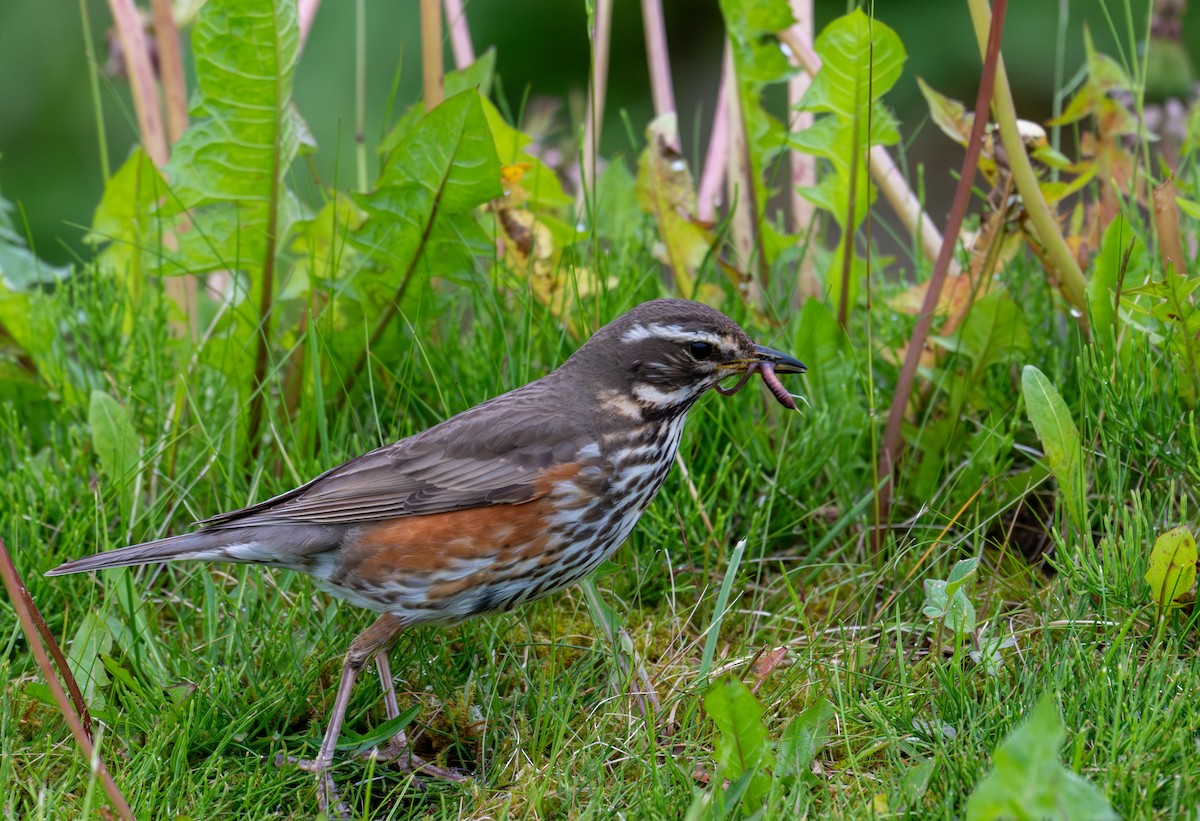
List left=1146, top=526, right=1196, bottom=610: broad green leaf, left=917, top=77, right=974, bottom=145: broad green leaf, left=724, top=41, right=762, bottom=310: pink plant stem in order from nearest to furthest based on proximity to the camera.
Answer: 1. left=1146, top=526, right=1196, bottom=610: broad green leaf
2. left=917, top=77, right=974, bottom=145: broad green leaf
3. left=724, top=41, right=762, bottom=310: pink plant stem

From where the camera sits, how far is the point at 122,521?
4.47 meters

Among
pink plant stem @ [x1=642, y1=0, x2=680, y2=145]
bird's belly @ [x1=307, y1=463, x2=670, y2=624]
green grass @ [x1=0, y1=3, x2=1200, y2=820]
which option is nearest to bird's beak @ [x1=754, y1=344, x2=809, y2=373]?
green grass @ [x1=0, y1=3, x2=1200, y2=820]

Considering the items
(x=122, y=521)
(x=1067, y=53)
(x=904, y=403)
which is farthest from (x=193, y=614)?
(x=1067, y=53)

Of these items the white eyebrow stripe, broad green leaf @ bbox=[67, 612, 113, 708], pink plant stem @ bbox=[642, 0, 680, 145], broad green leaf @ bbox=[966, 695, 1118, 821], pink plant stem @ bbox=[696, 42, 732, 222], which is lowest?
A: broad green leaf @ bbox=[67, 612, 113, 708]

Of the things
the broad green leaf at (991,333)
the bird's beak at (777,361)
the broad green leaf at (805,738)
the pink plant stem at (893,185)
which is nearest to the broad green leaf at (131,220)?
the bird's beak at (777,361)

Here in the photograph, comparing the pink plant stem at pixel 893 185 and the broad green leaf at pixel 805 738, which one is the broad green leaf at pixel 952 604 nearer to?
the broad green leaf at pixel 805 738

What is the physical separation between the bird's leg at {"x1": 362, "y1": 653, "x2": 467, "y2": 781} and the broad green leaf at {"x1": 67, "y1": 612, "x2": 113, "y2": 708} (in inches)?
33.0

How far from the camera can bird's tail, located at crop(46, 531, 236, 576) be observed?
12.7 ft

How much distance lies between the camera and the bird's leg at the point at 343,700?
11.9 feet

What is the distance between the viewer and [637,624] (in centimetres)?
438

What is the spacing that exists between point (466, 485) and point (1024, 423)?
2101 millimetres

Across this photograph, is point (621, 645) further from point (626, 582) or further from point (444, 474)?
point (444, 474)

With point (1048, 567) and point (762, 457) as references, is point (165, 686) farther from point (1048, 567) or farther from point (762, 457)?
point (1048, 567)

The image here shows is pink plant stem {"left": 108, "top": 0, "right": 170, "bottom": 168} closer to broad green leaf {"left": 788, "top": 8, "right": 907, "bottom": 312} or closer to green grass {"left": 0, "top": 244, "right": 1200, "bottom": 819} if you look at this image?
green grass {"left": 0, "top": 244, "right": 1200, "bottom": 819}
